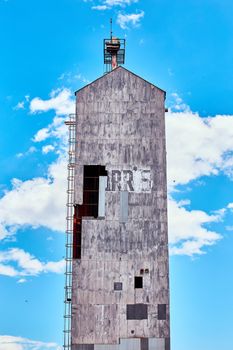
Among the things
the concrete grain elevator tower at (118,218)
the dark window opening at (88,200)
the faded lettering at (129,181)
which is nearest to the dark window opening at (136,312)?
the concrete grain elevator tower at (118,218)

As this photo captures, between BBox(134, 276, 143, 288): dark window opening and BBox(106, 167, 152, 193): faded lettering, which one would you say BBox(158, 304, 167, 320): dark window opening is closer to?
BBox(134, 276, 143, 288): dark window opening

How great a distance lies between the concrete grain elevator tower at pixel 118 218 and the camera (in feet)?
140

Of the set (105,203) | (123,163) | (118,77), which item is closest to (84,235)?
(105,203)

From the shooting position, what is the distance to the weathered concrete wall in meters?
42.8

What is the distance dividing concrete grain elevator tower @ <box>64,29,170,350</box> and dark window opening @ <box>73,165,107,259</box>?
0.25ft

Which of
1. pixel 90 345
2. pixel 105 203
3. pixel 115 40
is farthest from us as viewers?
pixel 115 40

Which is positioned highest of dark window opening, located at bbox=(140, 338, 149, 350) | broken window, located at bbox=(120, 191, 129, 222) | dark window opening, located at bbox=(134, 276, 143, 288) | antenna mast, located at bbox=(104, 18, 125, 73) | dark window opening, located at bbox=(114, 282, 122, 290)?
antenna mast, located at bbox=(104, 18, 125, 73)

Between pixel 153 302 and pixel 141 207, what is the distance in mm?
7081

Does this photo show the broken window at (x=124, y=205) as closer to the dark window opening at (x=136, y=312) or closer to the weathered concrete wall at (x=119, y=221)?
the weathered concrete wall at (x=119, y=221)

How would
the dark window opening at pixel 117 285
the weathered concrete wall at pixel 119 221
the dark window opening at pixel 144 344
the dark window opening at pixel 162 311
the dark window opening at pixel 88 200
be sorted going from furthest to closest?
the dark window opening at pixel 88 200
the dark window opening at pixel 117 285
the dark window opening at pixel 162 311
the weathered concrete wall at pixel 119 221
the dark window opening at pixel 144 344

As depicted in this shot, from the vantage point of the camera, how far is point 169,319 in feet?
141

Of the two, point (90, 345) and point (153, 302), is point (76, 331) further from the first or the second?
point (153, 302)

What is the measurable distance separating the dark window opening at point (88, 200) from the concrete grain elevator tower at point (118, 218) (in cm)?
8

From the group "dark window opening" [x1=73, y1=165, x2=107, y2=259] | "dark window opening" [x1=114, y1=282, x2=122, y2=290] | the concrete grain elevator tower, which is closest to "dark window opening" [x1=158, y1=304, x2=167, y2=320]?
the concrete grain elevator tower
